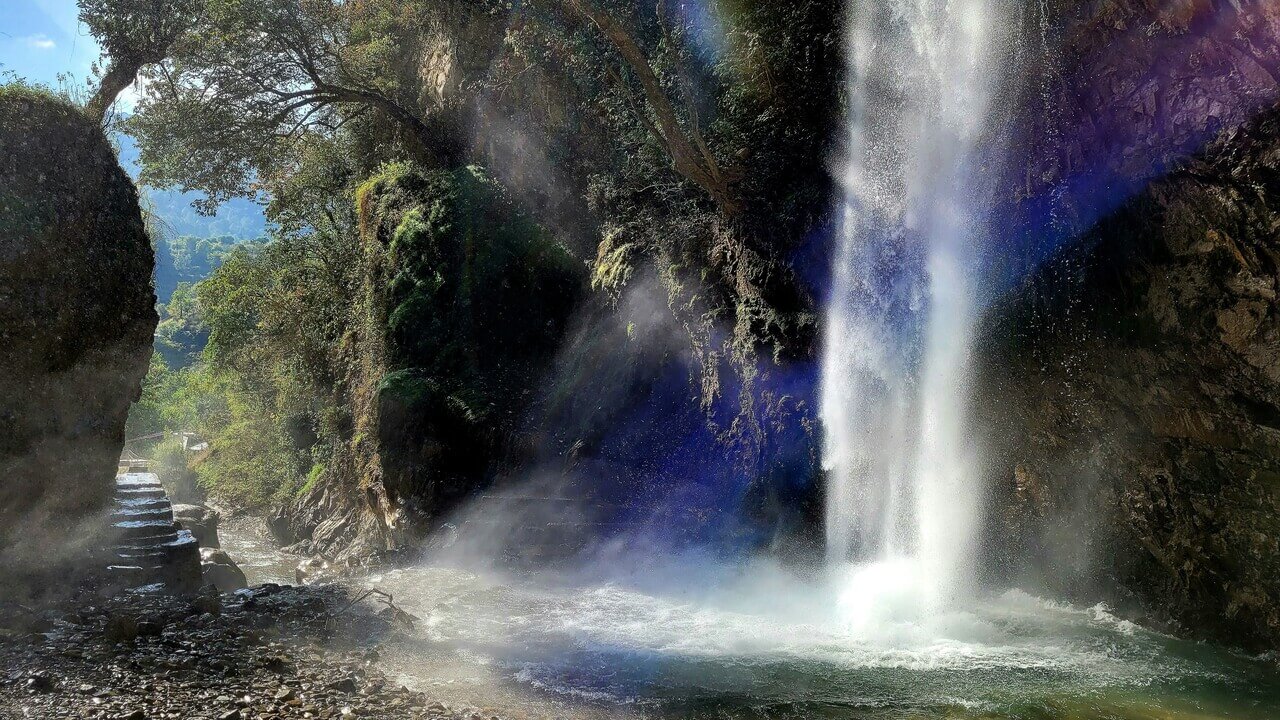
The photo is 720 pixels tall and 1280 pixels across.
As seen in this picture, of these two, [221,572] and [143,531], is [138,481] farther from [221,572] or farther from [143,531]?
[143,531]

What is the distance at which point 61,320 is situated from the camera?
30.6 ft

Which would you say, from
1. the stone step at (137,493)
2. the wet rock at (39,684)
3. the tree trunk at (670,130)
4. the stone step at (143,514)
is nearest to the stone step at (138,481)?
the stone step at (137,493)

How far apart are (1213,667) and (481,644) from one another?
7.60 metres

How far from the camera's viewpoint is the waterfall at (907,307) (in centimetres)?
966

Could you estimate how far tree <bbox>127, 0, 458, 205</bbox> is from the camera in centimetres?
1711

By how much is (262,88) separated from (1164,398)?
65.3 ft

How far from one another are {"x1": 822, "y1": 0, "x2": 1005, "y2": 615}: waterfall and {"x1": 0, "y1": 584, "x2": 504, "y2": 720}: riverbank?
19.8ft

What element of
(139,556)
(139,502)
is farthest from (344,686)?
(139,502)

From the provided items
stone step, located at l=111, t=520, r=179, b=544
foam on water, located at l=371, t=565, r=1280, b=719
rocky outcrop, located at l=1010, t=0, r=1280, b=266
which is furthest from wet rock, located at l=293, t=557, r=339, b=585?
rocky outcrop, located at l=1010, t=0, r=1280, b=266

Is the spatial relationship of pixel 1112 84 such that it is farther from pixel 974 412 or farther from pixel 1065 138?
pixel 974 412

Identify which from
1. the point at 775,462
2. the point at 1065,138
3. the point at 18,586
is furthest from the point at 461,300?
the point at 1065,138

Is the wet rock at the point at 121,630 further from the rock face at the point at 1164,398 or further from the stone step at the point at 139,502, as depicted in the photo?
→ the rock face at the point at 1164,398

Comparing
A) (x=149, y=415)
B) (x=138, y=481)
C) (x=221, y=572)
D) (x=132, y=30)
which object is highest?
(x=132, y=30)

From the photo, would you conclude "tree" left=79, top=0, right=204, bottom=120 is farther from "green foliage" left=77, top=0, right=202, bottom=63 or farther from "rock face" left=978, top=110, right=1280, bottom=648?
"rock face" left=978, top=110, right=1280, bottom=648
